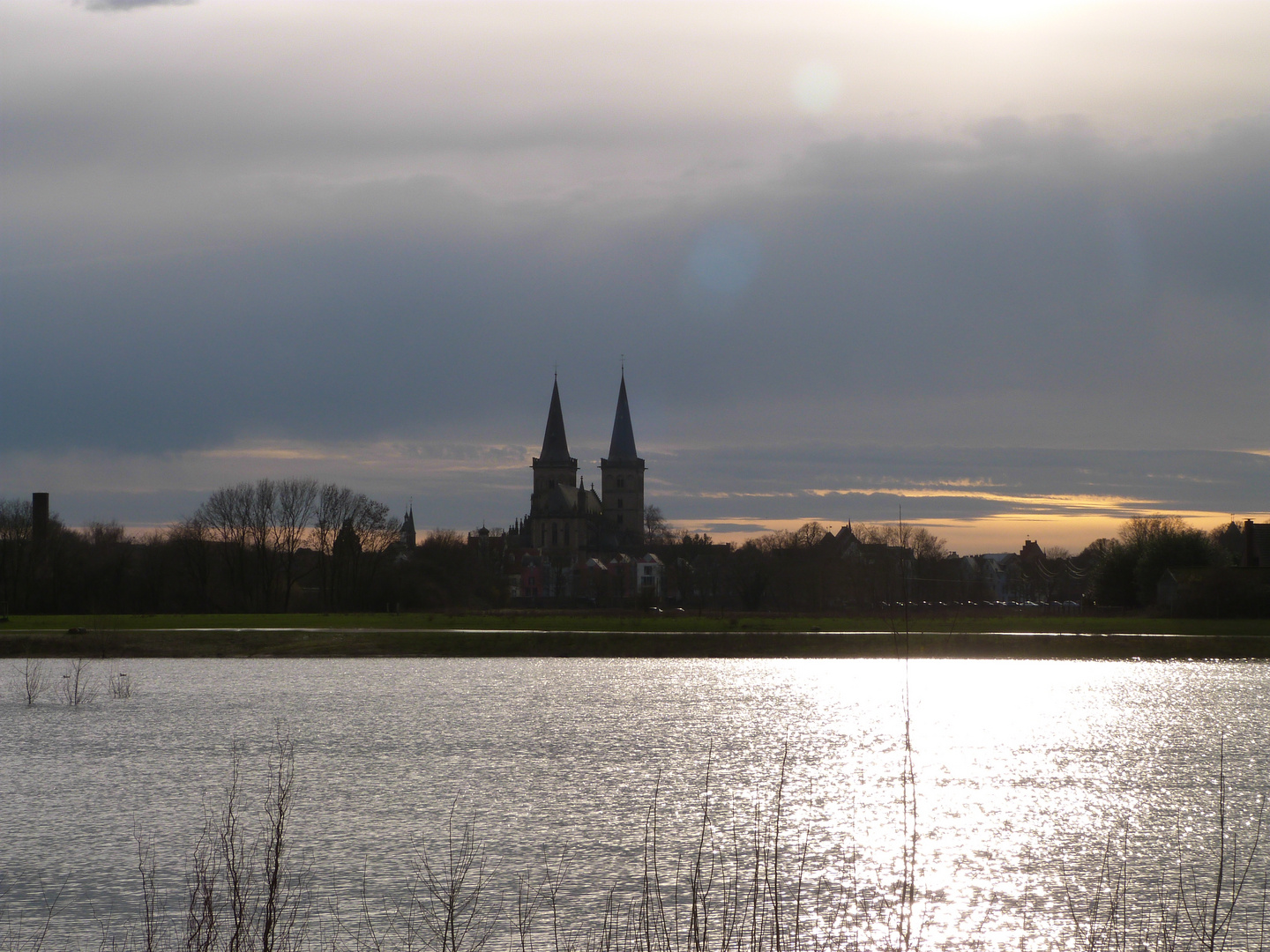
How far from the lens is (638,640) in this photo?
184 feet

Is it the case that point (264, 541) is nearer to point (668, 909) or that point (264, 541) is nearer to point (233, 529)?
point (233, 529)

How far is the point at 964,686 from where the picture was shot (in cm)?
3894

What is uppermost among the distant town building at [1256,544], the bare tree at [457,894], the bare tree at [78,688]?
the distant town building at [1256,544]

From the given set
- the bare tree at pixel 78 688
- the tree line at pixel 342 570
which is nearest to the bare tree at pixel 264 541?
the tree line at pixel 342 570

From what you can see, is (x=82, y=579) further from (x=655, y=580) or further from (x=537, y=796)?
(x=655, y=580)

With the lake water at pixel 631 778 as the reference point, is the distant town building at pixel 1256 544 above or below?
above

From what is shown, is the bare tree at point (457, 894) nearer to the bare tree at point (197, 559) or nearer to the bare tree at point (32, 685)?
the bare tree at point (32, 685)

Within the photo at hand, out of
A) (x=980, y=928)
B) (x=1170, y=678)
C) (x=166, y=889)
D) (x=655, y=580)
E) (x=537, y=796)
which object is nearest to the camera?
(x=980, y=928)

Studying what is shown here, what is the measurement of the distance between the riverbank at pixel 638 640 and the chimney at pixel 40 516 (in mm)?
30378

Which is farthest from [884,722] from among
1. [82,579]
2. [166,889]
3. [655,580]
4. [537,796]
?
[655,580]

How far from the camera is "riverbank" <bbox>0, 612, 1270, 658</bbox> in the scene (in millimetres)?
52750

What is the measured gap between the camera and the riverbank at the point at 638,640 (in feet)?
173

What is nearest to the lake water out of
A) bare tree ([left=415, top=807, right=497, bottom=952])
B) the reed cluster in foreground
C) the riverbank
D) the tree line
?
the reed cluster in foreground

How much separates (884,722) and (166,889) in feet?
62.0
